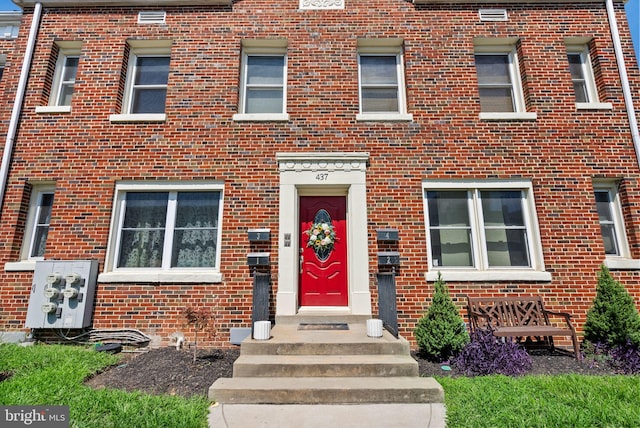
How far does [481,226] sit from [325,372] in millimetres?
4110

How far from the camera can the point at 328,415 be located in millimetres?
3488

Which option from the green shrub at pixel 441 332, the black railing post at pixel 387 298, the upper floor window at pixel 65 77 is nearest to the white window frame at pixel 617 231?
the green shrub at pixel 441 332

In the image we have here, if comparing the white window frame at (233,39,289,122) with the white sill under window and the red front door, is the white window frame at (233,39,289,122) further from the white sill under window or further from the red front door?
the white sill under window

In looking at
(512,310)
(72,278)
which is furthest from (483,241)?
(72,278)

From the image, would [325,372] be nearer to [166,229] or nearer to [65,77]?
[166,229]

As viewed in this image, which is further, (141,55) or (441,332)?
(141,55)

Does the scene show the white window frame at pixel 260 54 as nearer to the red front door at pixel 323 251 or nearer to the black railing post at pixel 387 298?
the red front door at pixel 323 251

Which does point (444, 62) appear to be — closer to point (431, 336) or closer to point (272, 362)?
point (431, 336)

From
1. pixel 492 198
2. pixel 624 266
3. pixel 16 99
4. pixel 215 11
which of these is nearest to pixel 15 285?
pixel 16 99

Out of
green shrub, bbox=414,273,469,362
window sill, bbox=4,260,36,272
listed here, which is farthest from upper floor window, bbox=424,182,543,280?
window sill, bbox=4,260,36,272

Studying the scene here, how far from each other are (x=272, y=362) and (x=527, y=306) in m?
4.61

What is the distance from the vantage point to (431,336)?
505cm

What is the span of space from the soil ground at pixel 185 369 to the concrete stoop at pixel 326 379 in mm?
471

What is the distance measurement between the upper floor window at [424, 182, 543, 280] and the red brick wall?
0.25 metres
